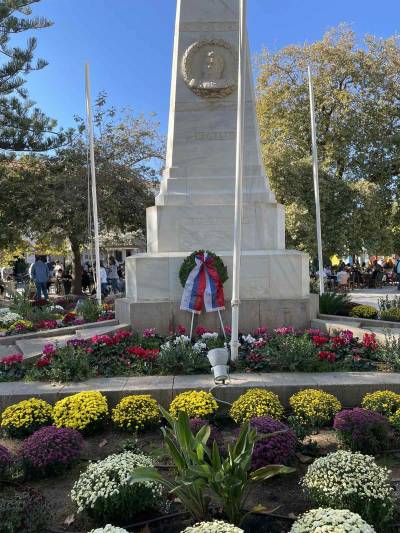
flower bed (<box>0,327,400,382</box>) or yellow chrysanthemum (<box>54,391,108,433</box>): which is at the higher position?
flower bed (<box>0,327,400,382</box>)

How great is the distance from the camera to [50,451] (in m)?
3.81

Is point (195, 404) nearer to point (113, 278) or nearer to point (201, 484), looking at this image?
point (201, 484)

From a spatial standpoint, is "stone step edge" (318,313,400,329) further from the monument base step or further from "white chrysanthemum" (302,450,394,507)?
"white chrysanthemum" (302,450,394,507)

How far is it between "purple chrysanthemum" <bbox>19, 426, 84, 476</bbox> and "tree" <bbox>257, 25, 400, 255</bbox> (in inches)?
745

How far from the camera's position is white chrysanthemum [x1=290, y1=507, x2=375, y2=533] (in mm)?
2467

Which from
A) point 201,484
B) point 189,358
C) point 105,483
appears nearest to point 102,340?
point 189,358

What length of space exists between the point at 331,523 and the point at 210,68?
27.5 ft

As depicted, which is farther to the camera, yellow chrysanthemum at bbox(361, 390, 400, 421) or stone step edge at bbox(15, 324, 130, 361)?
stone step edge at bbox(15, 324, 130, 361)

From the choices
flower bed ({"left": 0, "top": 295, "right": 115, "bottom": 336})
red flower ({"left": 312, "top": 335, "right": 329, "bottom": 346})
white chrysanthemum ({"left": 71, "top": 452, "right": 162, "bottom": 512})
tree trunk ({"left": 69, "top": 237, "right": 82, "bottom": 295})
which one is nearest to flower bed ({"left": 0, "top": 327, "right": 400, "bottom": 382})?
red flower ({"left": 312, "top": 335, "right": 329, "bottom": 346})

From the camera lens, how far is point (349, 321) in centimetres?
851

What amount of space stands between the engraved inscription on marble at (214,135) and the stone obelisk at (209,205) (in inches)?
0.7

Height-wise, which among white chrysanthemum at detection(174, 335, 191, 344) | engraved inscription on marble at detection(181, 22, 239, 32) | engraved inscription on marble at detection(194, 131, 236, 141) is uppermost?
engraved inscription on marble at detection(181, 22, 239, 32)

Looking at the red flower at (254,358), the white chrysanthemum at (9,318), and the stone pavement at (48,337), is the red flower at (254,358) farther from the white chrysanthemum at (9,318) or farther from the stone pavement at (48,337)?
the white chrysanthemum at (9,318)

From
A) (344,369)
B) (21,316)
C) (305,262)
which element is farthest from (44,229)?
(344,369)
